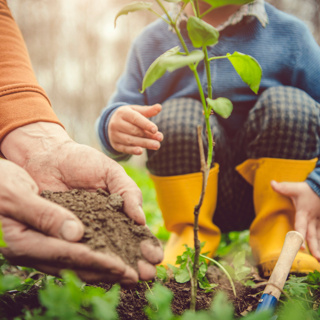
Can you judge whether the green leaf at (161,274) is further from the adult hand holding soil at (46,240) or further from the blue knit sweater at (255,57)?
the blue knit sweater at (255,57)

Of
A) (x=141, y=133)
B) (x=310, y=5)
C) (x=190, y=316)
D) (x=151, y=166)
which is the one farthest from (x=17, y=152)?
(x=310, y=5)

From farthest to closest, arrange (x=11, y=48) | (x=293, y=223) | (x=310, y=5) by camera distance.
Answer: (x=310, y=5)
(x=293, y=223)
(x=11, y=48)

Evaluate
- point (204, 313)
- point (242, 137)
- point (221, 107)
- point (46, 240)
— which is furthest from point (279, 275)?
point (242, 137)

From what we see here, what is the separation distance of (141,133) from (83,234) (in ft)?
2.21

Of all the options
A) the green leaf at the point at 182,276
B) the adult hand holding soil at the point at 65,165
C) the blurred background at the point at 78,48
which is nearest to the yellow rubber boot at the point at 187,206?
the green leaf at the point at 182,276

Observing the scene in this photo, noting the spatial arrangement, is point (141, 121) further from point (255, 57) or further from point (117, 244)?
point (255, 57)

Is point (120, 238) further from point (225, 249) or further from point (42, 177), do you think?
point (225, 249)

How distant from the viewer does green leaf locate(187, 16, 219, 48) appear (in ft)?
2.30

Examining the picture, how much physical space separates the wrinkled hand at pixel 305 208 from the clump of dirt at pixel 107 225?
0.82 m

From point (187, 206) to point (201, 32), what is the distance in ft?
3.38

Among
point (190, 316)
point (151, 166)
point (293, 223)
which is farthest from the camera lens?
point (151, 166)

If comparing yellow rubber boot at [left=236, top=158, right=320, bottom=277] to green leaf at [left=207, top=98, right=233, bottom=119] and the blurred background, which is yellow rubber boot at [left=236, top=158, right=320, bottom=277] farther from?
the blurred background

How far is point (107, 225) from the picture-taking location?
889 mm

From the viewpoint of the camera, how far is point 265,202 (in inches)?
61.7
